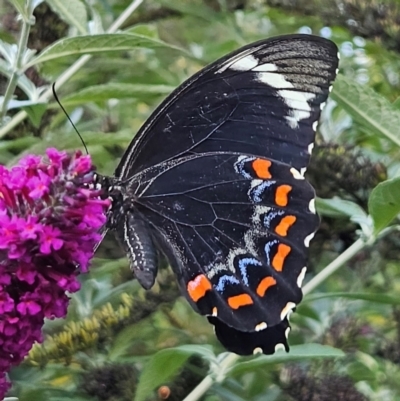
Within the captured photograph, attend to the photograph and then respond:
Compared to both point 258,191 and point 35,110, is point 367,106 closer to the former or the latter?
point 258,191

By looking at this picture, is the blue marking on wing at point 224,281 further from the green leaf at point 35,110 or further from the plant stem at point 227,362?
the green leaf at point 35,110

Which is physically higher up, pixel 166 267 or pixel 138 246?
pixel 138 246

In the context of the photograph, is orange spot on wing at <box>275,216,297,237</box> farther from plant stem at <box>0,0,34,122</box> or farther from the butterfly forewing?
plant stem at <box>0,0,34,122</box>

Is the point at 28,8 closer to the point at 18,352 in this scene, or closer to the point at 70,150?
the point at 70,150

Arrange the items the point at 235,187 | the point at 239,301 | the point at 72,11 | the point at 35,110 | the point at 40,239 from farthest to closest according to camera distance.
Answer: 1. the point at 72,11
2. the point at 35,110
3. the point at 235,187
4. the point at 239,301
5. the point at 40,239

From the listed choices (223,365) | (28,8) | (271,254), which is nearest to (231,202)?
(271,254)

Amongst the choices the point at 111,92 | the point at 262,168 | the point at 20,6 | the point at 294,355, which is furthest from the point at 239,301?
the point at 20,6
